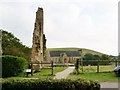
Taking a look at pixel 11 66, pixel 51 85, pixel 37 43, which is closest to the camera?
pixel 51 85

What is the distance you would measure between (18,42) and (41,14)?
36985mm

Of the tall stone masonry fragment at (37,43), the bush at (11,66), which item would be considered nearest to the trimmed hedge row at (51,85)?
the bush at (11,66)

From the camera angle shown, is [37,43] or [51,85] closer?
[51,85]

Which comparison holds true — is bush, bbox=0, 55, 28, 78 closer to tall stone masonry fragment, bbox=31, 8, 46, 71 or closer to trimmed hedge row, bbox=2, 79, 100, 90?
tall stone masonry fragment, bbox=31, 8, 46, 71

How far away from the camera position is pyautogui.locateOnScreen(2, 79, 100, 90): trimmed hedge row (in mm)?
14328

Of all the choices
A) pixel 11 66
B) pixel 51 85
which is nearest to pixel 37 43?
pixel 11 66

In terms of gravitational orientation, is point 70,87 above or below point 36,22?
below

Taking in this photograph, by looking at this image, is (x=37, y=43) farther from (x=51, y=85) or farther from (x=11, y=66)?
(x=51, y=85)

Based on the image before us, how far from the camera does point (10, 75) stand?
90.7 feet

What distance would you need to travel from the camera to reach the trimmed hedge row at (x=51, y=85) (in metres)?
14.3

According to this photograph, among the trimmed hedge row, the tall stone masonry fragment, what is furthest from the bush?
the trimmed hedge row

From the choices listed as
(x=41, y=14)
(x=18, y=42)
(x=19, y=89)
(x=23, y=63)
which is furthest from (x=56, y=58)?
(x=19, y=89)

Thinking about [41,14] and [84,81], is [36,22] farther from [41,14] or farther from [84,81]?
[84,81]

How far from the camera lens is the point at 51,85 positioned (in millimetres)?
14445
